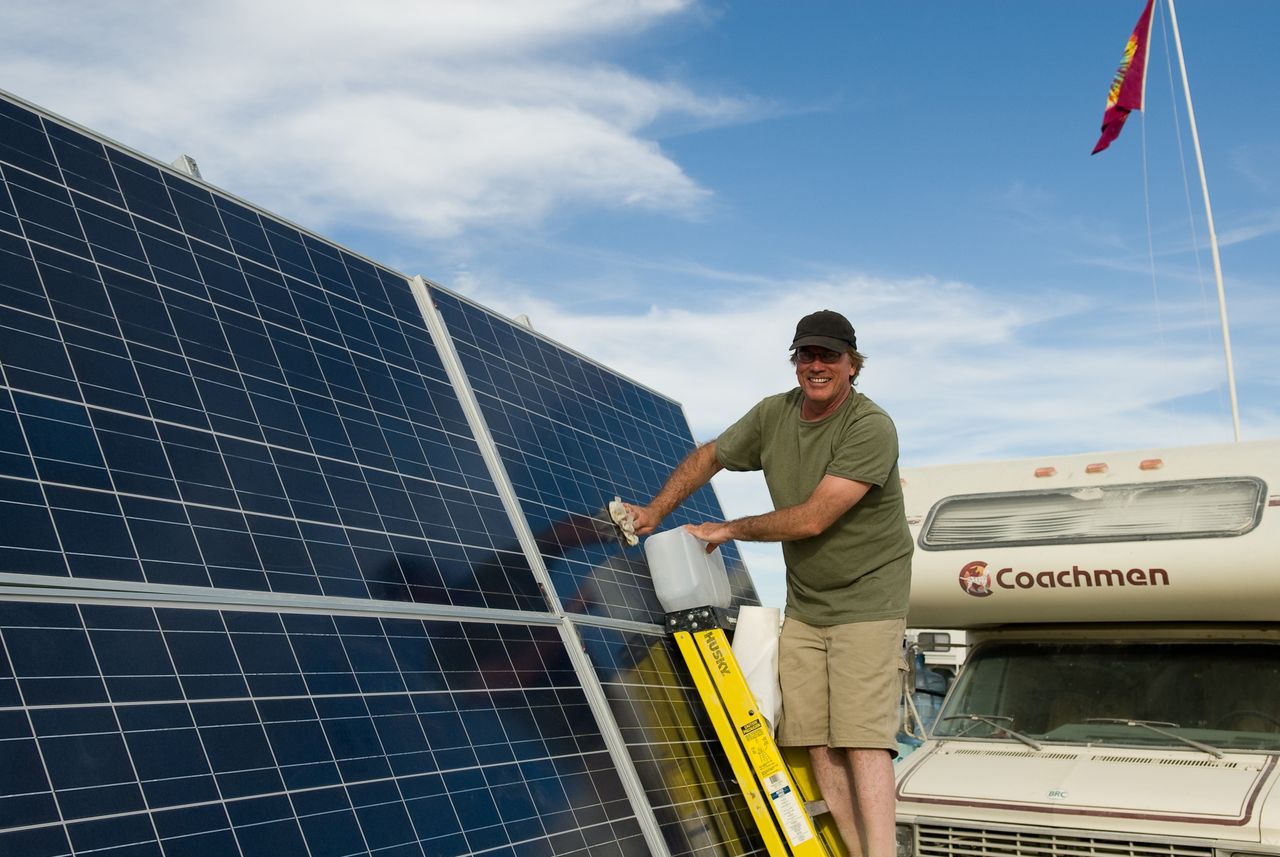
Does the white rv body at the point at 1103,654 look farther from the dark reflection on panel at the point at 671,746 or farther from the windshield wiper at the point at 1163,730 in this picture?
the dark reflection on panel at the point at 671,746

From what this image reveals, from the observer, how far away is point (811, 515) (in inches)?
219

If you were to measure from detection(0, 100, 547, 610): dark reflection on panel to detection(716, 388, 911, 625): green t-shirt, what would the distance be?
128 centimetres

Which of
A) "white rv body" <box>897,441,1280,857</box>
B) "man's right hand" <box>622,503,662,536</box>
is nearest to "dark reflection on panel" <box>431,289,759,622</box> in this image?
"man's right hand" <box>622,503,662,536</box>

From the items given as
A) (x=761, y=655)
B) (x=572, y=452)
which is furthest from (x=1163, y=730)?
(x=572, y=452)

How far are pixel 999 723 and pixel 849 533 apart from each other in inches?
88.0

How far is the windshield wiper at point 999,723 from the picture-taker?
7.05m

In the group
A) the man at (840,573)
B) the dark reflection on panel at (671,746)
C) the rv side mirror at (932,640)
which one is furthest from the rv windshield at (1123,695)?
the dark reflection on panel at (671,746)

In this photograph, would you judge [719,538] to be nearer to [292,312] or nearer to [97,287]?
[292,312]

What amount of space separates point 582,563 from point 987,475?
290cm

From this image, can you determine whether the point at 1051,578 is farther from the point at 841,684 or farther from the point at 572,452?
the point at 572,452

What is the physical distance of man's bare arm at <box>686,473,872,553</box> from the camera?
5539mm

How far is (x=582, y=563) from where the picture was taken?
5.97 metres

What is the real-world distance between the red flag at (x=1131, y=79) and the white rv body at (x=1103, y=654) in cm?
1204

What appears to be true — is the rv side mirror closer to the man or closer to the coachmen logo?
the coachmen logo
